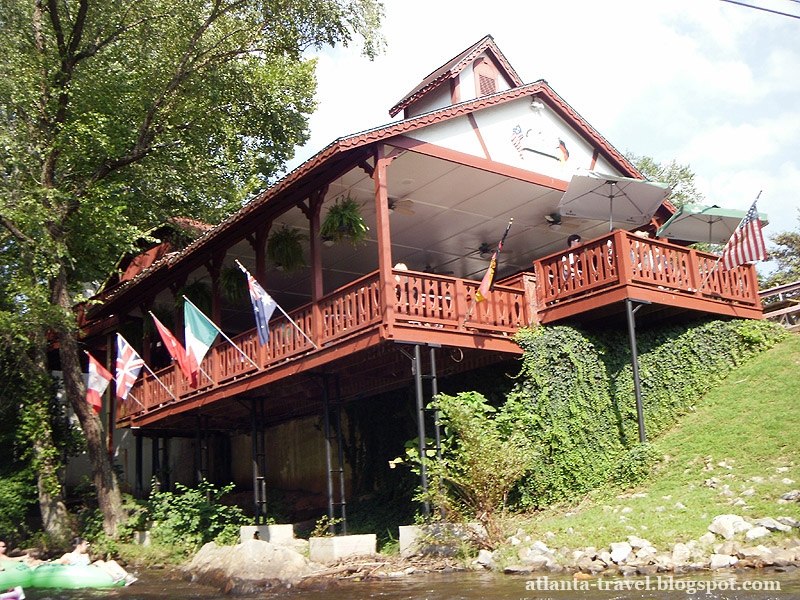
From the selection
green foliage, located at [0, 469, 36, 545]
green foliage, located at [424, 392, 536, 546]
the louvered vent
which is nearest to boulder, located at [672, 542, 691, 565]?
green foliage, located at [424, 392, 536, 546]

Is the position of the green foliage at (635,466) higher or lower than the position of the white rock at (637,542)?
higher

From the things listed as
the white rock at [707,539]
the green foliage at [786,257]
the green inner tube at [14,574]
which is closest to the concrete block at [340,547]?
the green inner tube at [14,574]

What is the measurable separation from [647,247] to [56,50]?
49.8 feet

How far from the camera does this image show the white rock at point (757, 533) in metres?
9.35

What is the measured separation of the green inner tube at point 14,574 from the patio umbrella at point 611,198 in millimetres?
11738

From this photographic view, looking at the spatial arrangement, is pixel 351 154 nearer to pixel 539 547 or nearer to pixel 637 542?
pixel 539 547

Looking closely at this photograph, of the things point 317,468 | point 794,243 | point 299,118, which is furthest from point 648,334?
point 794,243

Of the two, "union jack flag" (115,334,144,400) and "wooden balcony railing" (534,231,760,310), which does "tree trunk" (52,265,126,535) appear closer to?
"union jack flag" (115,334,144,400)

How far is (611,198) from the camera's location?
54.2ft

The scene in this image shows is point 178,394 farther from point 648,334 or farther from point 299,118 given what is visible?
point 299,118

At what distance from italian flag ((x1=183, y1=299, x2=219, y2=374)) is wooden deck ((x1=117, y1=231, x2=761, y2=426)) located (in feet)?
3.09

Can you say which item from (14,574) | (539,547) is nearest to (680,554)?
(539,547)

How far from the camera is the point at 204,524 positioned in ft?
61.2

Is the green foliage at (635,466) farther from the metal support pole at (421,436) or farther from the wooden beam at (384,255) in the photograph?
the wooden beam at (384,255)
